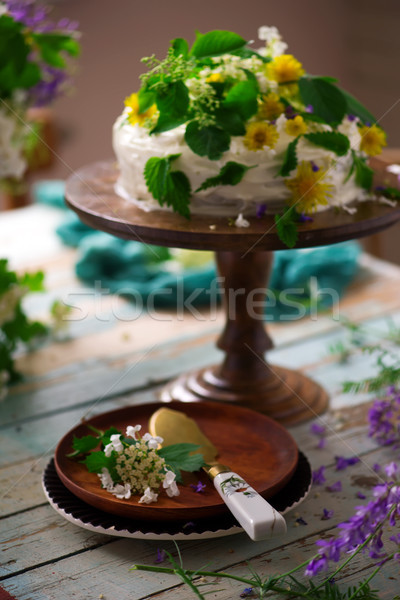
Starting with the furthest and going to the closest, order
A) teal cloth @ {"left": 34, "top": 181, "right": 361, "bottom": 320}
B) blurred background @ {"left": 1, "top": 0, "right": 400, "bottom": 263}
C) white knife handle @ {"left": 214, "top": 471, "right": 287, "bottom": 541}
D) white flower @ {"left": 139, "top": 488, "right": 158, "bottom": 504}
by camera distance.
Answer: blurred background @ {"left": 1, "top": 0, "right": 400, "bottom": 263}
teal cloth @ {"left": 34, "top": 181, "right": 361, "bottom": 320}
white flower @ {"left": 139, "top": 488, "right": 158, "bottom": 504}
white knife handle @ {"left": 214, "top": 471, "right": 287, "bottom": 541}

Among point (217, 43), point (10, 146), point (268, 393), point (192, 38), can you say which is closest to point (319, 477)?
point (268, 393)

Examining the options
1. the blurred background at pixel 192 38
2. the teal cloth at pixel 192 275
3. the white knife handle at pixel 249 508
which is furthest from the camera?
the blurred background at pixel 192 38

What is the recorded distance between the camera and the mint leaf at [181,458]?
91cm

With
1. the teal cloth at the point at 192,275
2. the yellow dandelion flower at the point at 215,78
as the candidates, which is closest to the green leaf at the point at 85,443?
the yellow dandelion flower at the point at 215,78

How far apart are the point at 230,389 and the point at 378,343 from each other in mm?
302

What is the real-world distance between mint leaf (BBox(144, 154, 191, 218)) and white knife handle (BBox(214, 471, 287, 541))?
1.12 feet

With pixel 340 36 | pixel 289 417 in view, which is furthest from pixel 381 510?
pixel 340 36

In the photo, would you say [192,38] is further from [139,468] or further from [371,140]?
[139,468]

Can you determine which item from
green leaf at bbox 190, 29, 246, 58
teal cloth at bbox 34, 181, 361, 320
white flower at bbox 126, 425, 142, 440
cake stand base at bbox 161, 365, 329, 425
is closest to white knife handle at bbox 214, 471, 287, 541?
white flower at bbox 126, 425, 142, 440

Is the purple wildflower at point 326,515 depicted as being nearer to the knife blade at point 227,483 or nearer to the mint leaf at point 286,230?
the knife blade at point 227,483

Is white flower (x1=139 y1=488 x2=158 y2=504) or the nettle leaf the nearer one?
white flower (x1=139 y1=488 x2=158 y2=504)

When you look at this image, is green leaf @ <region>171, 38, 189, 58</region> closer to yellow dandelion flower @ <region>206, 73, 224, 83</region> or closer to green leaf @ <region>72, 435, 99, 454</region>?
yellow dandelion flower @ <region>206, 73, 224, 83</region>

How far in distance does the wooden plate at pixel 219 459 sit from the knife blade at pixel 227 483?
0.02 metres

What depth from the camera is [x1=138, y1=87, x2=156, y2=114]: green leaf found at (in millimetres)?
1022
